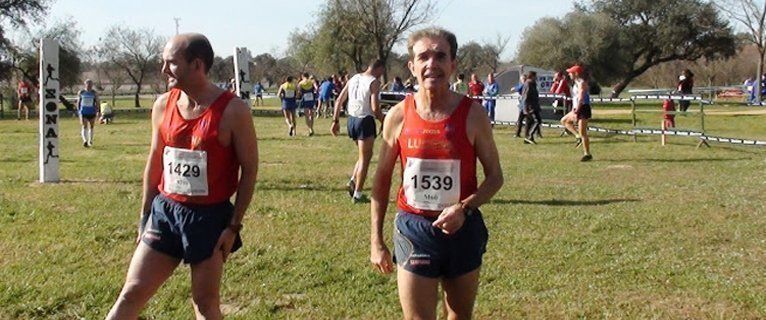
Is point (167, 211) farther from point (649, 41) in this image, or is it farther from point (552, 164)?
point (649, 41)

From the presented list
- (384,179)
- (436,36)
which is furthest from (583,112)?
(436,36)

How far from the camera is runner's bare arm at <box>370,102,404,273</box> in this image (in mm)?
3719

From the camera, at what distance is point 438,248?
11.6 feet

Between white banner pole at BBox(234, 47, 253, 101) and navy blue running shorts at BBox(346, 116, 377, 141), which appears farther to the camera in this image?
white banner pole at BBox(234, 47, 253, 101)

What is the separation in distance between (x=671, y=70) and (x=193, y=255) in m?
60.8

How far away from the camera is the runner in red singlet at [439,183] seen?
3.49 metres

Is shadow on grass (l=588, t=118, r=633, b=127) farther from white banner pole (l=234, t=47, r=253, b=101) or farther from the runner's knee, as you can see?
the runner's knee

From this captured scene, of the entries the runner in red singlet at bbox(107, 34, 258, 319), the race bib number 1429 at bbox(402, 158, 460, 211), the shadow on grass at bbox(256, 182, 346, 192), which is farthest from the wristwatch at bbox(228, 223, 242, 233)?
the shadow on grass at bbox(256, 182, 346, 192)

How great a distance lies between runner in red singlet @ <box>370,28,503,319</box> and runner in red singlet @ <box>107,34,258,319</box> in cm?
82

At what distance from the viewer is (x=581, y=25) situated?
52625 millimetres

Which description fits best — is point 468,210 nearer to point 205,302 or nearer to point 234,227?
point 234,227

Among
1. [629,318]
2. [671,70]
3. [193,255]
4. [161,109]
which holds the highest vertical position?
[671,70]

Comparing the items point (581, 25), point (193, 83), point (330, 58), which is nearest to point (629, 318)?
point (193, 83)

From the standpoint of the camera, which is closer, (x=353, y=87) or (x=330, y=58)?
(x=353, y=87)
